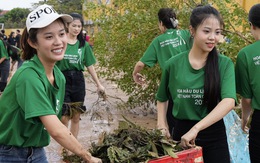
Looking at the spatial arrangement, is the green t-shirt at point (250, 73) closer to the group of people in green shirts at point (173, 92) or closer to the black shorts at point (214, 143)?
the group of people in green shirts at point (173, 92)

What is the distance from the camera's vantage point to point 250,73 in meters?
3.67

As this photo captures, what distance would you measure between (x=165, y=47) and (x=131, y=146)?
106 inches

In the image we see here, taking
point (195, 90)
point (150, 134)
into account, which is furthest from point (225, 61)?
point (150, 134)

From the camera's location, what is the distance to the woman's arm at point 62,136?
273 cm

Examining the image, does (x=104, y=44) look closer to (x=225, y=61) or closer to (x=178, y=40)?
(x=178, y=40)

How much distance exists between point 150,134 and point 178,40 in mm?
2605

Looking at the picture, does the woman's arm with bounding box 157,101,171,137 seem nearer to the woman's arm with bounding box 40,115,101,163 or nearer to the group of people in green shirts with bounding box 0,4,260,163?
the group of people in green shirts with bounding box 0,4,260,163

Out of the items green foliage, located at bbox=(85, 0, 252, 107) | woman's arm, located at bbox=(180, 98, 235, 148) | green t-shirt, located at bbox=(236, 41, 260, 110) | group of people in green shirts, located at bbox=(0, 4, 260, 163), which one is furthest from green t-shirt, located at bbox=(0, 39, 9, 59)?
woman's arm, located at bbox=(180, 98, 235, 148)

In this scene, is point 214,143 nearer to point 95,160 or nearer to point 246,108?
point 246,108

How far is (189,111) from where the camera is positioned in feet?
11.5

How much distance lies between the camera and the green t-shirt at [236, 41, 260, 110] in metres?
3.63

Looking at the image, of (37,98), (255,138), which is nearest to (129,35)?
(255,138)

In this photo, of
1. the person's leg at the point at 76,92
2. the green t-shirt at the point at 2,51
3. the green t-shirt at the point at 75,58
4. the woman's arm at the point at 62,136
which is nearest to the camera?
the woman's arm at the point at 62,136

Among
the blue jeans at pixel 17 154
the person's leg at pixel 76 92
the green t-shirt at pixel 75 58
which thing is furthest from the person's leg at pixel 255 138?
the green t-shirt at pixel 75 58
